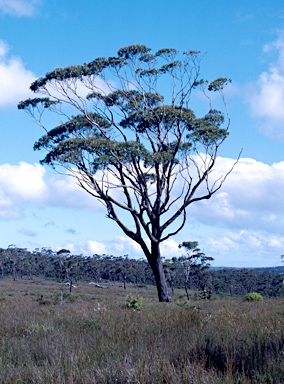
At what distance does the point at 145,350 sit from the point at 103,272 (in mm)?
83971

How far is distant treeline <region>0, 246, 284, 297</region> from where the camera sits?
72.5 m

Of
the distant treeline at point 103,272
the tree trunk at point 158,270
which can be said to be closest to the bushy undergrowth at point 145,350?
the tree trunk at point 158,270

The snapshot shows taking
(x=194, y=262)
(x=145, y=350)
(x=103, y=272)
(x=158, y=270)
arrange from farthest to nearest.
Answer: (x=103, y=272), (x=194, y=262), (x=158, y=270), (x=145, y=350)

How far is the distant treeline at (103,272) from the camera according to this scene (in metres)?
72.5

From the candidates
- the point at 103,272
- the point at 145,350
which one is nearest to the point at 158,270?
the point at 145,350

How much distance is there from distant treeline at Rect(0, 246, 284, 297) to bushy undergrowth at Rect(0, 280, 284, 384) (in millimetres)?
60980

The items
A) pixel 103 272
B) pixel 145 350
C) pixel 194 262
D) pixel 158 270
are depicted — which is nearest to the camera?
pixel 145 350

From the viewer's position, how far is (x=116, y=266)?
8606 centimetres

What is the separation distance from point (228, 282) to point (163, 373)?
225 ft

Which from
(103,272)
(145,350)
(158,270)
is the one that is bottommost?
(145,350)

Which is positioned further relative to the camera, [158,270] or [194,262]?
[194,262]

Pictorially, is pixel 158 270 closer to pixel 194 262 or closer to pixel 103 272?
pixel 194 262

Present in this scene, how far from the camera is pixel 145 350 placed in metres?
6.30

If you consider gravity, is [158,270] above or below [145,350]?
above
